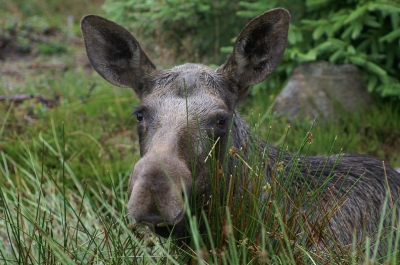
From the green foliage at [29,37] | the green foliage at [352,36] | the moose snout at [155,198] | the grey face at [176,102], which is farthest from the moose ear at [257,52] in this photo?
the green foliage at [29,37]

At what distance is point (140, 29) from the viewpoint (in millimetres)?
8242

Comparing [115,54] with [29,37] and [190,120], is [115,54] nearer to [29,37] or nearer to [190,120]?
[190,120]

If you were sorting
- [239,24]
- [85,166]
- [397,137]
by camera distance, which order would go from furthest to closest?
[239,24] → [397,137] → [85,166]

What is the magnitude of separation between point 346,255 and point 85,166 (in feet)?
11.6

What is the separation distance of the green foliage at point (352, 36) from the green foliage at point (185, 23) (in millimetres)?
738

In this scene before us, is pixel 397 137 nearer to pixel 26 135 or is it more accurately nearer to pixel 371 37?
pixel 371 37

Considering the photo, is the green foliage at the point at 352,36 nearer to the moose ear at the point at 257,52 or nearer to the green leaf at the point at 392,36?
the green leaf at the point at 392,36

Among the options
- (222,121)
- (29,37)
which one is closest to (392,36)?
(222,121)

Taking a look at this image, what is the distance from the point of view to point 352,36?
6402 millimetres

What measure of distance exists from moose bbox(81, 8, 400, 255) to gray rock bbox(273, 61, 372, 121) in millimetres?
2188

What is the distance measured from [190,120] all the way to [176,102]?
7.9 inches

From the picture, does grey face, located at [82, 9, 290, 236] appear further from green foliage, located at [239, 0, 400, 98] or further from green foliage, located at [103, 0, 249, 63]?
green foliage, located at [103, 0, 249, 63]

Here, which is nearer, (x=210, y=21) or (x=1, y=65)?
(x=210, y=21)

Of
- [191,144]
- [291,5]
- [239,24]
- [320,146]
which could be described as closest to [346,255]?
[191,144]
